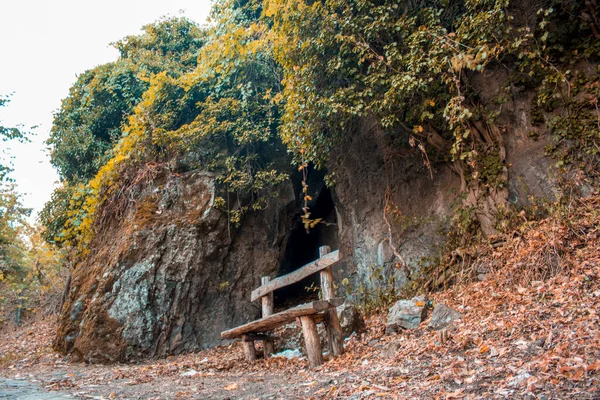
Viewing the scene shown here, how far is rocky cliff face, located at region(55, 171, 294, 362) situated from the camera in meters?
7.57

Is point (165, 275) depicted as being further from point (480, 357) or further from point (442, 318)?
point (480, 357)

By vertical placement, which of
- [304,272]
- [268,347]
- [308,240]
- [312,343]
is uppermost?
[308,240]

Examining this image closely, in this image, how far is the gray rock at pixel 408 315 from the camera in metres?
5.31

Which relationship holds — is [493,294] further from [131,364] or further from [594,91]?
[131,364]

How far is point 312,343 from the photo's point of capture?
195 inches

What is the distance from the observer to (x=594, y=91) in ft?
18.9

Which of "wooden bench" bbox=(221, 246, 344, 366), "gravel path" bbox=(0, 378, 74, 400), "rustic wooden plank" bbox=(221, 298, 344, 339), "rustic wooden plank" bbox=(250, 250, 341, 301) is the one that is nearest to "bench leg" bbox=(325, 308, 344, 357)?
"wooden bench" bbox=(221, 246, 344, 366)

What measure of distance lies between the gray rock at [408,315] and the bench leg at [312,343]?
1.13m

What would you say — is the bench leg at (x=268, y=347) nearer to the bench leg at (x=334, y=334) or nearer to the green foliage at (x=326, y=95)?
the bench leg at (x=334, y=334)

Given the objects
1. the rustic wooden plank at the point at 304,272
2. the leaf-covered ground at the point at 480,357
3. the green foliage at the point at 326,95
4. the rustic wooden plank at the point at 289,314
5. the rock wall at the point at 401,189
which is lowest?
the leaf-covered ground at the point at 480,357

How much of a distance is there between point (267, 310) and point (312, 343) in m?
1.35

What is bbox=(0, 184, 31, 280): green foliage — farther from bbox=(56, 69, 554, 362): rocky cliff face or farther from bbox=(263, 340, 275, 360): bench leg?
bbox=(263, 340, 275, 360): bench leg

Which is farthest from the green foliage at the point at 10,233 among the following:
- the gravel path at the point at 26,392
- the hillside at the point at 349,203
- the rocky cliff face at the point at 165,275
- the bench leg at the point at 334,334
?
the bench leg at the point at 334,334

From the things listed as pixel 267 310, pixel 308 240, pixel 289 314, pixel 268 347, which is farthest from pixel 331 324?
pixel 308 240
